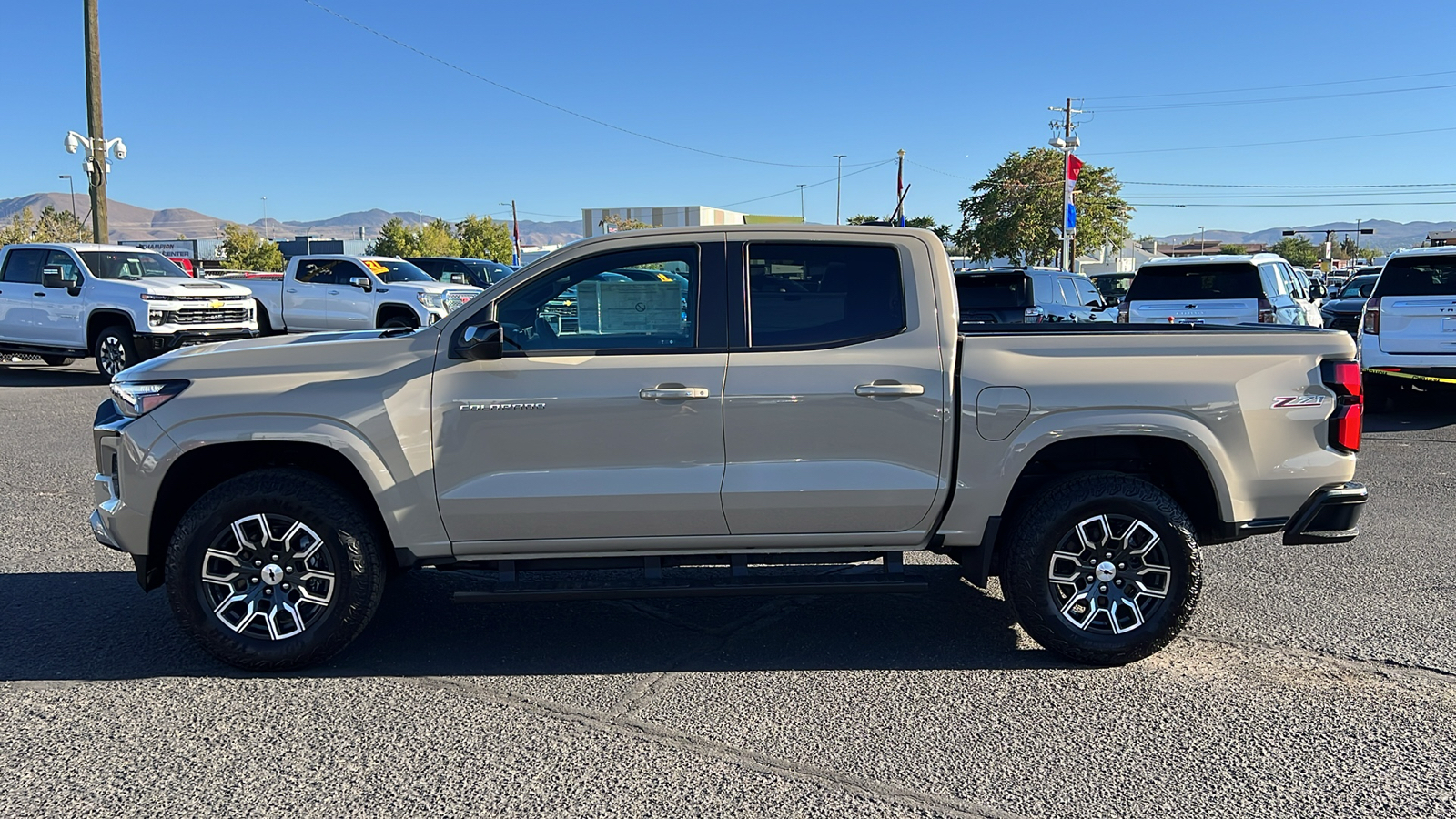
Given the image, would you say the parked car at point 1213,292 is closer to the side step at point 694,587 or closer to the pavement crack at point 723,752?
the side step at point 694,587

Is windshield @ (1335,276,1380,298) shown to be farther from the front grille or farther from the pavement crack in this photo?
the pavement crack

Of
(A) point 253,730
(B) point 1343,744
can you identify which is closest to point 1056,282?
(B) point 1343,744

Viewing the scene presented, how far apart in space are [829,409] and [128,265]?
15323 mm

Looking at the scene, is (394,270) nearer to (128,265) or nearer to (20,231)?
(128,265)

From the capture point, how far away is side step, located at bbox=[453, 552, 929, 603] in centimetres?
468

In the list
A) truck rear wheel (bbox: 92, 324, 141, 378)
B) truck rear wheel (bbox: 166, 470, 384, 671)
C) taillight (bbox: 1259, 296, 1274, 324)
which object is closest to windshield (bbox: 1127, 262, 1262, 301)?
taillight (bbox: 1259, 296, 1274, 324)

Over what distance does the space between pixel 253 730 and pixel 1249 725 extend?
3708 millimetres

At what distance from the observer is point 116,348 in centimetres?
1578

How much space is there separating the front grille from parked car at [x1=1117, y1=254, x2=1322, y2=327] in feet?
42.1

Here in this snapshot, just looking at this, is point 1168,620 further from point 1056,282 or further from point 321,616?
point 1056,282

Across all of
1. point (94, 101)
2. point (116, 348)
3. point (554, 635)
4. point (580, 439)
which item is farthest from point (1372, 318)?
point (94, 101)

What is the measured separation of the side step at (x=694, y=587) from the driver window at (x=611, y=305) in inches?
38.0

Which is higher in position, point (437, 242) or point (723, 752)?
point (437, 242)

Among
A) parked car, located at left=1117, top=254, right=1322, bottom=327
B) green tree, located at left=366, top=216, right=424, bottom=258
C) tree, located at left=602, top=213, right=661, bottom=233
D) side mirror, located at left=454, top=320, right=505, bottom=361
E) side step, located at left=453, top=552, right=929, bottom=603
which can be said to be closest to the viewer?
side mirror, located at left=454, top=320, right=505, bottom=361
